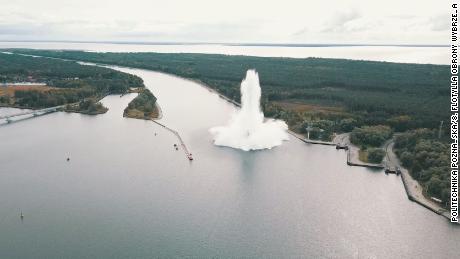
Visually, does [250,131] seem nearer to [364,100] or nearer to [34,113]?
[364,100]

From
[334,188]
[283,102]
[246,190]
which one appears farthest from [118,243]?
[283,102]

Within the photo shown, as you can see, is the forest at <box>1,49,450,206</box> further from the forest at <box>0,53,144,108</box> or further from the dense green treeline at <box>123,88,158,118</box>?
the forest at <box>0,53,144,108</box>

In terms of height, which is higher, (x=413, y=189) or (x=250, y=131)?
(x=250, y=131)

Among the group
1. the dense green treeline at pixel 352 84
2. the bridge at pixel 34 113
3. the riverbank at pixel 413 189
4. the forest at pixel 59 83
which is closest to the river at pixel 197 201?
the riverbank at pixel 413 189

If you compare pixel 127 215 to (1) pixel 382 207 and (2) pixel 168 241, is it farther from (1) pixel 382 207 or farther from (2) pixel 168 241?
(1) pixel 382 207

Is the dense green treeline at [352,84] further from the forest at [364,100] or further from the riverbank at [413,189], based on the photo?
the riverbank at [413,189]

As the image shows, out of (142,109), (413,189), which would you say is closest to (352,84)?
(142,109)

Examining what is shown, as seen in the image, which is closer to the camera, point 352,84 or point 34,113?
point 34,113
